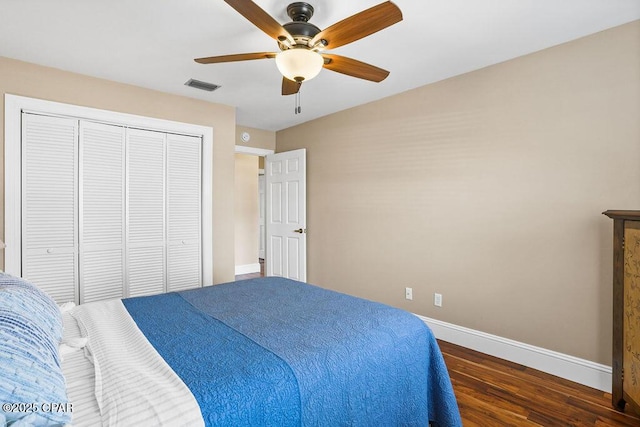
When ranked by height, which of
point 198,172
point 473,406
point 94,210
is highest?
point 198,172

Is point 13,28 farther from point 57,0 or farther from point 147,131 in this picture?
point 147,131

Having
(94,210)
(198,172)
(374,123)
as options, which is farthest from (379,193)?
(94,210)

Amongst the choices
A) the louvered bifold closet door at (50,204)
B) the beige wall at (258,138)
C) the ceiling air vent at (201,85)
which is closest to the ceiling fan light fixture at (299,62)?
the ceiling air vent at (201,85)

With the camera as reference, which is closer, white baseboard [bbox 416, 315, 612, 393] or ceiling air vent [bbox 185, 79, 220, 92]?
white baseboard [bbox 416, 315, 612, 393]

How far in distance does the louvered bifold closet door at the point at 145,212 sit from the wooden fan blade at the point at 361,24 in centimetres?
235

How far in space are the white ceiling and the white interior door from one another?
1.52 meters

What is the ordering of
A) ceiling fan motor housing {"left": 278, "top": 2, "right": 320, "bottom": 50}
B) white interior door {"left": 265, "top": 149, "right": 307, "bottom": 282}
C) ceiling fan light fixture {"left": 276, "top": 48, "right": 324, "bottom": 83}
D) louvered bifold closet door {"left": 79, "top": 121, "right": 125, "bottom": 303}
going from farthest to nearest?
white interior door {"left": 265, "top": 149, "right": 307, "bottom": 282} < louvered bifold closet door {"left": 79, "top": 121, "right": 125, "bottom": 303} < ceiling fan motor housing {"left": 278, "top": 2, "right": 320, "bottom": 50} < ceiling fan light fixture {"left": 276, "top": 48, "right": 324, "bottom": 83}

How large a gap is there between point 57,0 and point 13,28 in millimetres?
628

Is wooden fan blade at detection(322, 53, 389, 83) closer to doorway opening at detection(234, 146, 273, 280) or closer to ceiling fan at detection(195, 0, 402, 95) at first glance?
ceiling fan at detection(195, 0, 402, 95)

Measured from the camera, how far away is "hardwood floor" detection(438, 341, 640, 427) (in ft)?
6.50

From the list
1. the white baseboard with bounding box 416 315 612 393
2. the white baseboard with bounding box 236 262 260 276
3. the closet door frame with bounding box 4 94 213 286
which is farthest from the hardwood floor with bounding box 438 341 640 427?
the white baseboard with bounding box 236 262 260 276

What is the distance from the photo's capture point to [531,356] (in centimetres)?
263

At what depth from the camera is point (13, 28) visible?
7.52 feet

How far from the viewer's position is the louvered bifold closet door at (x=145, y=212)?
3367mm
